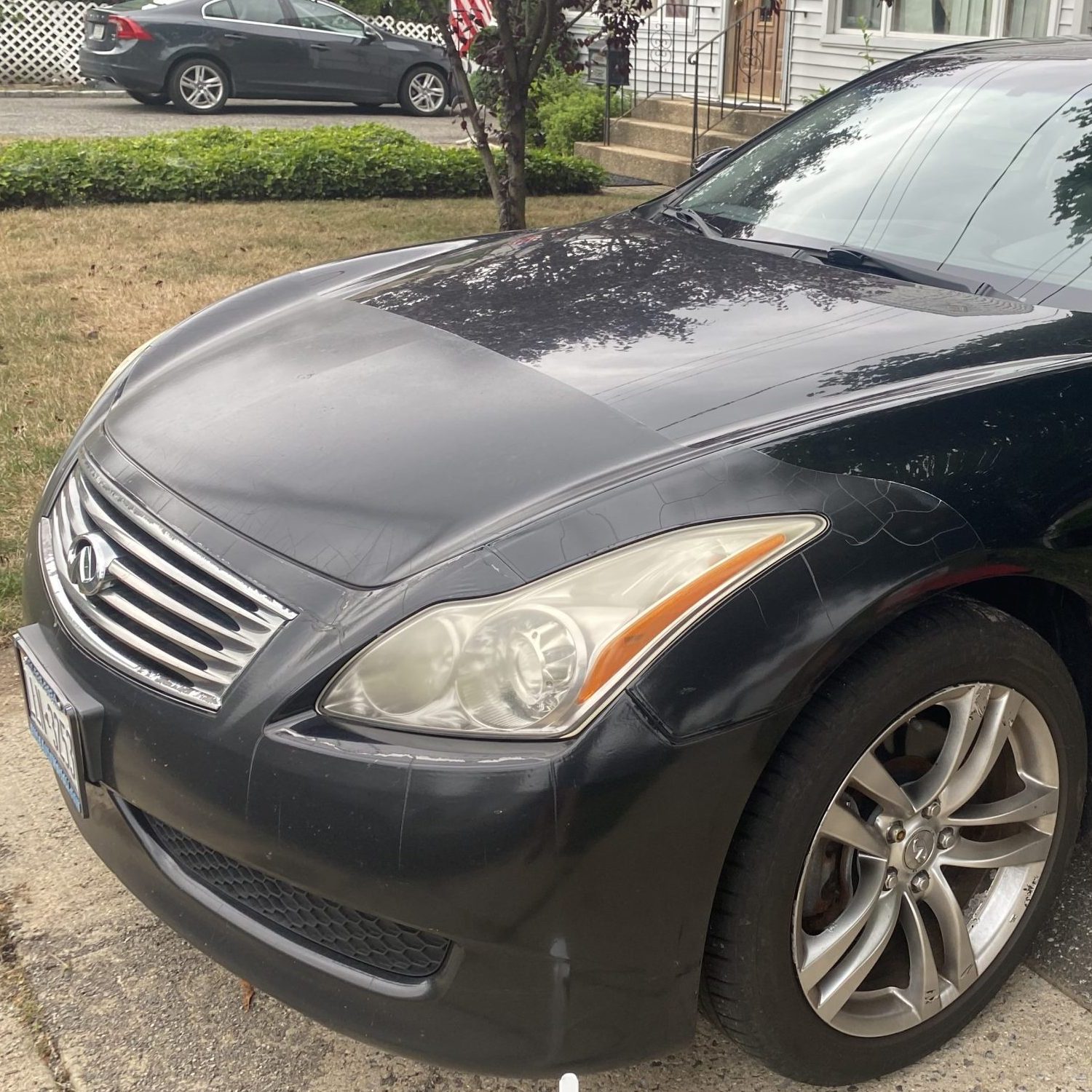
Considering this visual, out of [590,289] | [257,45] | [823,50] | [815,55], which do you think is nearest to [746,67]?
[815,55]

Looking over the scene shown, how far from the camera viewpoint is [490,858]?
1.58 m

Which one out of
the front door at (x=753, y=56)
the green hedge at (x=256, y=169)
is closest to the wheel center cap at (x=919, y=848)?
the green hedge at (x=256, y=169)

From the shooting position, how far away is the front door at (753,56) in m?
13.8

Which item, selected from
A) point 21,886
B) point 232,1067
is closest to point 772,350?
point 232,1067

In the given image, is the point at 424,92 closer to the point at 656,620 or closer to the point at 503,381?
the point at 503,381

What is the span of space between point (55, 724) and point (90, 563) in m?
0.27

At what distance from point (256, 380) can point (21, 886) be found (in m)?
1.14

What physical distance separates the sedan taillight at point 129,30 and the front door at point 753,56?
7.19 meters

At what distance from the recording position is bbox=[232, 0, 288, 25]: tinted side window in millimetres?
15977

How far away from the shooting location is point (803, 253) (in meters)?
2.82

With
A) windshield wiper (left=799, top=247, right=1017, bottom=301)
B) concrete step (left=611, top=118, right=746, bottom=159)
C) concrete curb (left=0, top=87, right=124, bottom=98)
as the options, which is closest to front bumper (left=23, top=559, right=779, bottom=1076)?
windshield wiper (left=799, top=247, right=1017, bottom=301)

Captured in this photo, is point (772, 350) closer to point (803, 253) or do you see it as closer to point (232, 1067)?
point (803, 253)

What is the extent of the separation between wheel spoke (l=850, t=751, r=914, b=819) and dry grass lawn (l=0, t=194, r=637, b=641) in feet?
8.49

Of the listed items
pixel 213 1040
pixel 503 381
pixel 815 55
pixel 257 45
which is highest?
pixel 257 45
